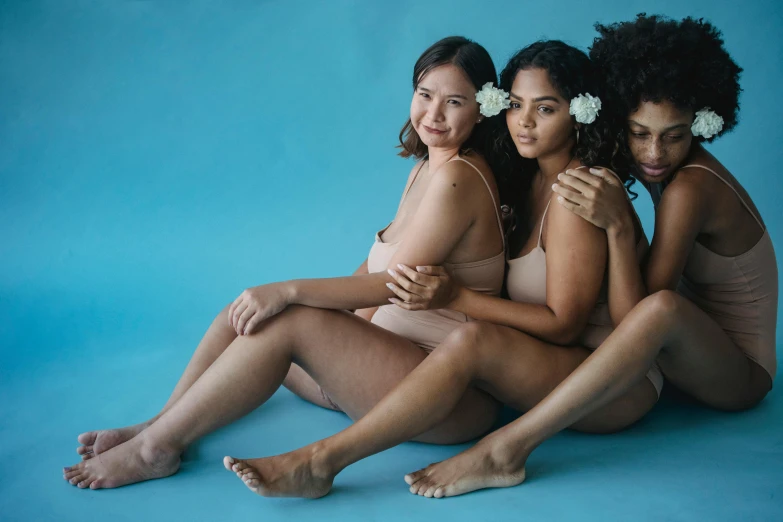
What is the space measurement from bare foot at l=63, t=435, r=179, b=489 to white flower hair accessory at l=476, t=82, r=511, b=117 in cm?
165

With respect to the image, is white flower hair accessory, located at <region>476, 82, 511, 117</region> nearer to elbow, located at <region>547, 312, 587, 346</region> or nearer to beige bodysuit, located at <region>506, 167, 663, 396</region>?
beige bodysuit, located at <region>506, 167, 663, 396</region>

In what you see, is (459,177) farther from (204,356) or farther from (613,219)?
(204,356)

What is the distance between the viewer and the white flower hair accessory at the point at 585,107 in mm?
2922

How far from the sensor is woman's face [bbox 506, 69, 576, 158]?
117 inches

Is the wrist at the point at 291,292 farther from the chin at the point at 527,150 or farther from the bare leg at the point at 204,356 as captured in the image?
the chin at the point at 527,150

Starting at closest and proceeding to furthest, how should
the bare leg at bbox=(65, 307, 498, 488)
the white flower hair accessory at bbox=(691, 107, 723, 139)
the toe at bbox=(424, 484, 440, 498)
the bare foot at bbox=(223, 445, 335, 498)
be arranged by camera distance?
1. the bare foot at bbox=(223, 445, 335, 498)
2. the toe at bbox=(424, 484, 440, 498)
3. the bare leg at bbox=(65, 307, 498, 488)
4. the white flower hair accessory at bbox=(691, 107, 723, 139)

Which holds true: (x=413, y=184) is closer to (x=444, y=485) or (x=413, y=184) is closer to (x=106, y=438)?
(x=444, y=485)

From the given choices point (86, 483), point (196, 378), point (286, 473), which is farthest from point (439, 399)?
point (86, 483)

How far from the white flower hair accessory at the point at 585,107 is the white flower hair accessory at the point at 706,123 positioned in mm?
395

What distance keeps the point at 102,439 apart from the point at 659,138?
2.32m

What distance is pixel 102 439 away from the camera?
9.96 ft

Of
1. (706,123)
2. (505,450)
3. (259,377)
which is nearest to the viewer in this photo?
(505,450)

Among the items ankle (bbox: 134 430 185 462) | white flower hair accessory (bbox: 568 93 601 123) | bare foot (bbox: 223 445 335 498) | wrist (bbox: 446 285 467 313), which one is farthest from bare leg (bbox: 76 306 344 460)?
white flower hair accessory (bbox: 568 93 601 123)

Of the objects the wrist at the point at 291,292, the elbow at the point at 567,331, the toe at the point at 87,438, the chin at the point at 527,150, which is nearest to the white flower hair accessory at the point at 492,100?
the chin at the point at 527,150
